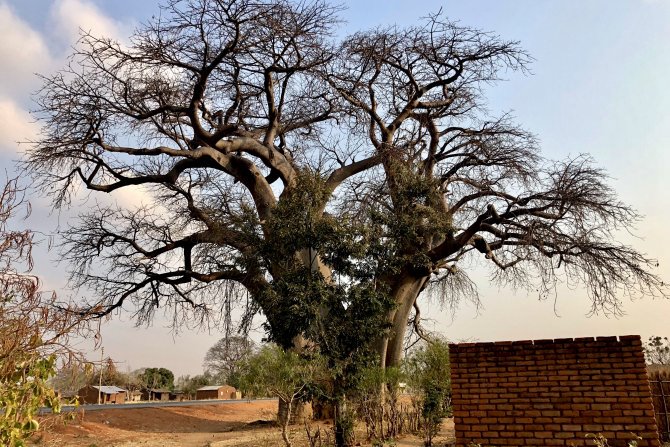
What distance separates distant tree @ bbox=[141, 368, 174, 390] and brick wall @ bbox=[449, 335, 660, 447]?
188ft

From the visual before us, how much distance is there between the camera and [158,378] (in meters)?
63.6

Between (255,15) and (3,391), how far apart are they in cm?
1038

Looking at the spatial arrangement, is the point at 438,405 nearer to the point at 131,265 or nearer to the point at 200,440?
the point at 200,440

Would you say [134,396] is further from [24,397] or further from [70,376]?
[24,397]

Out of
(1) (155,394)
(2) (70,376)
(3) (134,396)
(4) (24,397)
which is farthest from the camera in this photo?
(1) (155,394)

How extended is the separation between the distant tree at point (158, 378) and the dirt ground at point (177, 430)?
139 ft

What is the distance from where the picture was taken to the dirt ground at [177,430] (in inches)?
454

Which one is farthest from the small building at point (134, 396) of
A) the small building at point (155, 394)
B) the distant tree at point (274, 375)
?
the distant tree at point (274, 375)

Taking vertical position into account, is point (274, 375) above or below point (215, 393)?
above

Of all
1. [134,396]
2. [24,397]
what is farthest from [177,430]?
[134,396]

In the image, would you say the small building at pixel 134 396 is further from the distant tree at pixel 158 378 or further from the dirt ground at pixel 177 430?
the dirt ground at pixel 177 430

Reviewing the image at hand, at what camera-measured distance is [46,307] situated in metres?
4.03

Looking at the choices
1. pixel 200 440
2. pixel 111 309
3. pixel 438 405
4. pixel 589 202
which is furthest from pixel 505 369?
pixel 111 309

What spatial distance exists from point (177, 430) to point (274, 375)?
825 cm
